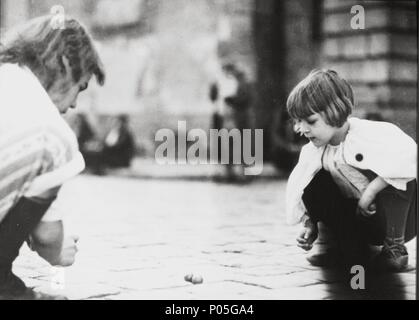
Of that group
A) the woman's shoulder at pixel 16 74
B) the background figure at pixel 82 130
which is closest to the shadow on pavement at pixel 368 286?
the background figure at pixel 82 130

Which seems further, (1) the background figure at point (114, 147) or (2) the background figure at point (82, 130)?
(1) the background figure at point (114, 147)

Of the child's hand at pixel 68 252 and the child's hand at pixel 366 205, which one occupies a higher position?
the child's hand at pixel 366 205

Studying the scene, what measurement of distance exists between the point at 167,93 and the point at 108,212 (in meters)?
1.08

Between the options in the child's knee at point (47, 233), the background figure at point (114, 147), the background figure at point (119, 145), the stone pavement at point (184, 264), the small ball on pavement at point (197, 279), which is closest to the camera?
the child's knee at point (47, 233)

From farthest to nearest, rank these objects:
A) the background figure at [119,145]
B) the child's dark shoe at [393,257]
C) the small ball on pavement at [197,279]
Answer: the background figure at [119,145] < the child's dark shoe at [393,257] < the small ball on pavement at [197,279]

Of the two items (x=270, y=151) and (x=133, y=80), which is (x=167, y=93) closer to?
(x=133, y=80)

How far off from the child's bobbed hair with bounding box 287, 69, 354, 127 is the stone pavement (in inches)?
25.5

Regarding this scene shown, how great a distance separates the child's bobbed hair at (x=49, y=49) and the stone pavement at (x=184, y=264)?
0.53 m

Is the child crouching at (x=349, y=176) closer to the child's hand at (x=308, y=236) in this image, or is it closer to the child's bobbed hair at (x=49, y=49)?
the child's hand at (x=308, y=236)

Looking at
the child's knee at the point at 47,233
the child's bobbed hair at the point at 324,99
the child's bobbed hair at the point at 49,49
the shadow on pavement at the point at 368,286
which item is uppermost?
the child's bobbed hair at the point at 49,49

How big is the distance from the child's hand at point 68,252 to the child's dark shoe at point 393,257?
4.91 feet

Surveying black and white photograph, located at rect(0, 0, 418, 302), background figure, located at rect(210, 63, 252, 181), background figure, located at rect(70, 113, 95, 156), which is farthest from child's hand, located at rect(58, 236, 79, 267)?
background figure, located at rect(210, 63, 252, 181)

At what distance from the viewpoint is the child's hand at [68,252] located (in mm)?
3896

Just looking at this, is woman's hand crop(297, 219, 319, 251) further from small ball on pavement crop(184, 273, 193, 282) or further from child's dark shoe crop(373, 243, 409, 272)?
small ball on pavement crop(184, 273, 193, 282)
